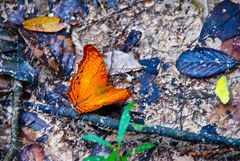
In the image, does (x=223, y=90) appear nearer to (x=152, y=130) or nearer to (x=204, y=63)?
(x=204, y=63)

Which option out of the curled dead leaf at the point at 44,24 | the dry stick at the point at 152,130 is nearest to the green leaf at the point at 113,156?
the dry stick at the point at 152,130

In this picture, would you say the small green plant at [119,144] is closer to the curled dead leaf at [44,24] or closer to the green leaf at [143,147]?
the green leaf at [143,147]

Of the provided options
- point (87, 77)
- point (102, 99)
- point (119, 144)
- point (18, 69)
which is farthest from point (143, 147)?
point (18, 69)

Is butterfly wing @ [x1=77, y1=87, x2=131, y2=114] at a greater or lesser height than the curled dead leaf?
lesser

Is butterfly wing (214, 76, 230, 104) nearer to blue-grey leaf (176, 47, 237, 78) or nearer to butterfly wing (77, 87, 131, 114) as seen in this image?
blue-grey leaf (176, 47, 237, 78)

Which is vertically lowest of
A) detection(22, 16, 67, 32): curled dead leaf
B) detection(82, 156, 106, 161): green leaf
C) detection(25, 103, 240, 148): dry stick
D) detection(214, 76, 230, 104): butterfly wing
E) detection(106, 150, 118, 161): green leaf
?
detection(82, 156, 106, 161): green leaf

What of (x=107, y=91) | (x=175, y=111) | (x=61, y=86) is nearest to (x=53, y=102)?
(x=61, y=86)

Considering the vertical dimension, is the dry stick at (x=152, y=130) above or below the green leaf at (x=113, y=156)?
above

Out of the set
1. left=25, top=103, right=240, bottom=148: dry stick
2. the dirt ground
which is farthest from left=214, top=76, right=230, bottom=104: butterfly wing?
left=25, top=103, right=240, bottom=148: dry stick
